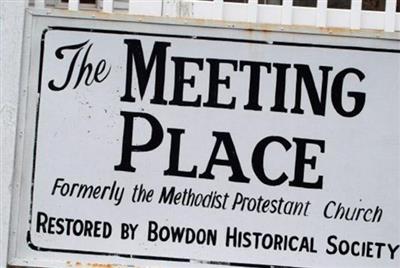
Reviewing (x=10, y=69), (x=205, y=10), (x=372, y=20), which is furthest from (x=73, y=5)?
(x=372, y=20)

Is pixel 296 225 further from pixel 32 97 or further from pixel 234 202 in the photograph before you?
pixel 32 97

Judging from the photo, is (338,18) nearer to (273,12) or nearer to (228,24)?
(273,12)

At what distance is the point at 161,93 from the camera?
3980 mm

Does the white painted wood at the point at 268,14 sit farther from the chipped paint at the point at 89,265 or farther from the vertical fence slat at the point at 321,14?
the chipped paint at the point at 89,265

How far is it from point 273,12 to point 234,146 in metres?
0.62

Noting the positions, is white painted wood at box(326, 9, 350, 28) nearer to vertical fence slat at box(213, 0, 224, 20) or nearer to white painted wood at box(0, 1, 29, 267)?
vertical fence slat at box(213, 0, 224, 20)

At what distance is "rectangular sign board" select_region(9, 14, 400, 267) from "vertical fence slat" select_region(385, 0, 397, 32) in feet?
0.33

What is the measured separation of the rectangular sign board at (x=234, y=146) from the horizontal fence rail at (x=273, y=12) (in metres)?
0.09

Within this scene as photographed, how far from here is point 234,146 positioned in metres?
3.96

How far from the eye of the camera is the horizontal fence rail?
3.97 metres

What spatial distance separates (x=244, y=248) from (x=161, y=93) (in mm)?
770

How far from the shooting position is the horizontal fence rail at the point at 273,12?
13.0ft

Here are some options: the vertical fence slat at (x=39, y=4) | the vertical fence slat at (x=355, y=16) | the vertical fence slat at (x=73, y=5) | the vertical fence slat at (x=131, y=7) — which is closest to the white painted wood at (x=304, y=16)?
the vertical fence slat at (x=355, y=16)

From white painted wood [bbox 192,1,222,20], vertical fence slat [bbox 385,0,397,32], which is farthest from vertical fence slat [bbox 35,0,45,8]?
vertical fence slat [bbox 385,0,397,32]
